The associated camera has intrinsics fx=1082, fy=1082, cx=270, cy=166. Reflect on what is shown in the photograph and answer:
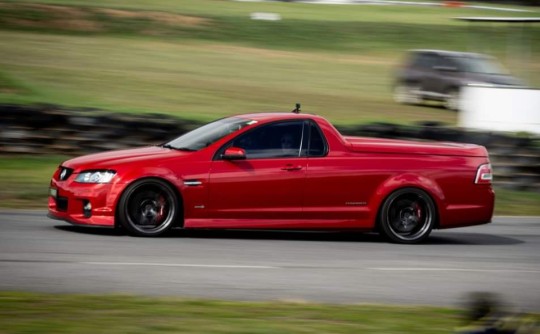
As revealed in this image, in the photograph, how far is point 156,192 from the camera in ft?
36.1

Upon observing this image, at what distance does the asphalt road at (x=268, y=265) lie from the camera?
26.9 ft

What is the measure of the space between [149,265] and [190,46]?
3354cm

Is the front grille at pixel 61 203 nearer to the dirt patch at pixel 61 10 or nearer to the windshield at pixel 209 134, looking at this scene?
the windshield at pixel 209 134

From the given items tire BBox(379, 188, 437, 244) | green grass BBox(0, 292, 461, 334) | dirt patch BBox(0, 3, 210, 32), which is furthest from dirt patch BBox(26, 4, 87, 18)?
green grass BBox(0, 292, 461, 334)

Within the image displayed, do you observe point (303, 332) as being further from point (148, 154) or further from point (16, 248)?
point (148, 154)

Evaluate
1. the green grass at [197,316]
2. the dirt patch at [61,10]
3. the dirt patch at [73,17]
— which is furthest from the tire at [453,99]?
the green grass at [197,316]

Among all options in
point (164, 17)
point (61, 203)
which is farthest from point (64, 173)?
point (164, 17)

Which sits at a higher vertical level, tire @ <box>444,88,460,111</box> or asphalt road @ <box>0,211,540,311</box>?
tire @ <box>444,88,460,111</box>

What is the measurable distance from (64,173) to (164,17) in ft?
121

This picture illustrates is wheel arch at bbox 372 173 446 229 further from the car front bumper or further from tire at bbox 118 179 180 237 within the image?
the car front bumper

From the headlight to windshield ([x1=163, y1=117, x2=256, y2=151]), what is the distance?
944 mm

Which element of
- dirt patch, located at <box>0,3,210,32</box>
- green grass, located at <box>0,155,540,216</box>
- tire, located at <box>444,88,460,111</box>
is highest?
dirt patch, located at <box>0,3,210,32</box>

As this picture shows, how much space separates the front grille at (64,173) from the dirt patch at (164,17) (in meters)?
35.6

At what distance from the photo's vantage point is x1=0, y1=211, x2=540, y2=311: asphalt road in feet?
26.9
